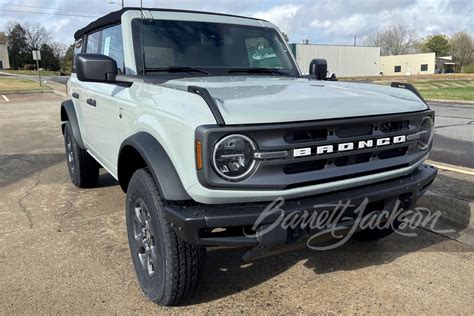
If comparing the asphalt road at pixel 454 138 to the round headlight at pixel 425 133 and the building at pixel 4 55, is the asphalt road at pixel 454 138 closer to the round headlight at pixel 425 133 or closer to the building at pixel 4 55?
the round headlight at pixel 425 133

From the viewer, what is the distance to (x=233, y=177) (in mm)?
2307

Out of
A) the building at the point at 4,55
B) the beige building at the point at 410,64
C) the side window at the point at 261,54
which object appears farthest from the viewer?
the building at the point at 4,55

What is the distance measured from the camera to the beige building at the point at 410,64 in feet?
259

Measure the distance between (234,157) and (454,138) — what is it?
747cm

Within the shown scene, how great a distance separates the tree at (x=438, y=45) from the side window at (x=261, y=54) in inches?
4217

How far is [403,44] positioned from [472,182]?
4266 inches

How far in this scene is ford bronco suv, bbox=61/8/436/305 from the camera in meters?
2.32

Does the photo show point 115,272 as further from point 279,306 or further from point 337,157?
point 337,157

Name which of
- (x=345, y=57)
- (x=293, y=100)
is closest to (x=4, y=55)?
(x=345, y=57)

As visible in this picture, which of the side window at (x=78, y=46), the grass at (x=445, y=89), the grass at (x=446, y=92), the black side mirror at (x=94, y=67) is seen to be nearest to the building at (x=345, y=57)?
the grass at (x=445, y=89)

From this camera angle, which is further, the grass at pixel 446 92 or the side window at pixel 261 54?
the grass at pixel 446 92

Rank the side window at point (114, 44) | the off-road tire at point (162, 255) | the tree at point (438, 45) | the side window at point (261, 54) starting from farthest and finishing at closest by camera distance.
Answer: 1. the tree at point (438, 45)
2. the side window at point (261, 54)
3. the side window at point (114, 44)
4. the off-road tire at point (162, 255)

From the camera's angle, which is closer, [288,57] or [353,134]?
[353,134]

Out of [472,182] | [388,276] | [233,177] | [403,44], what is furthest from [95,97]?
[403,44]
